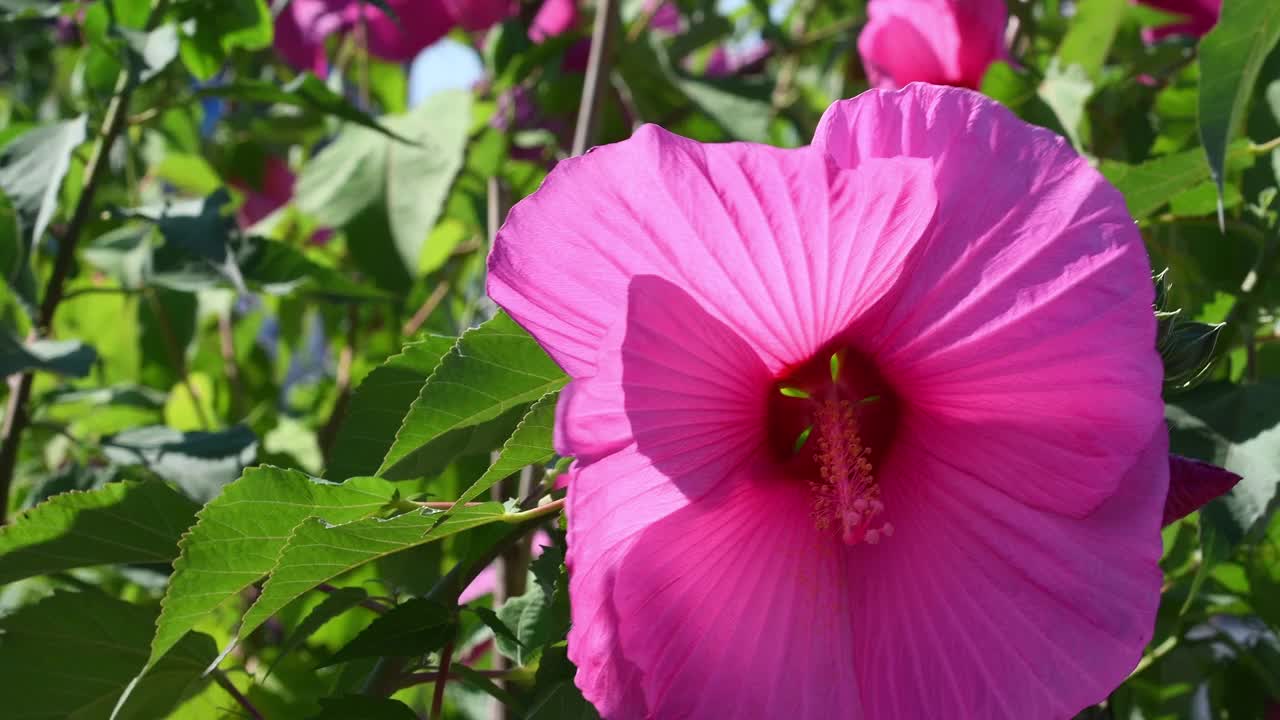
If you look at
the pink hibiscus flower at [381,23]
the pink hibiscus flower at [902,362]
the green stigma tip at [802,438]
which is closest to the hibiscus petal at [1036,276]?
the pink hibiscus flower at [902,362]

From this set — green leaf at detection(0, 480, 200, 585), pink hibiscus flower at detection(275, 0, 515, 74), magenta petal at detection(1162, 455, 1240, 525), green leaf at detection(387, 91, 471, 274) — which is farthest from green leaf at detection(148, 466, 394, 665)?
pink hibiscus flower at detection(275, 0, 515, 74)

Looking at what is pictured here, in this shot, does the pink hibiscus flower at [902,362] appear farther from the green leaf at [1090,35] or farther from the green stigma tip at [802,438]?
the green leaf at [1090,35]

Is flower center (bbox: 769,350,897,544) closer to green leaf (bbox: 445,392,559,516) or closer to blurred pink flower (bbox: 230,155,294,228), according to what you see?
green leaf (bbox: 445,392,559,516)

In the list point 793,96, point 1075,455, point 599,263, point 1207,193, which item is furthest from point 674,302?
point 793,96

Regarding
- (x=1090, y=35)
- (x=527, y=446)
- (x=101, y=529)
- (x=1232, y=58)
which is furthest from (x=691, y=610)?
(x=1090, y=35)

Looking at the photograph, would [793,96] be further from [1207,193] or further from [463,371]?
[463,371]

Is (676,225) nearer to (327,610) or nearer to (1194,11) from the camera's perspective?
(327,610)
